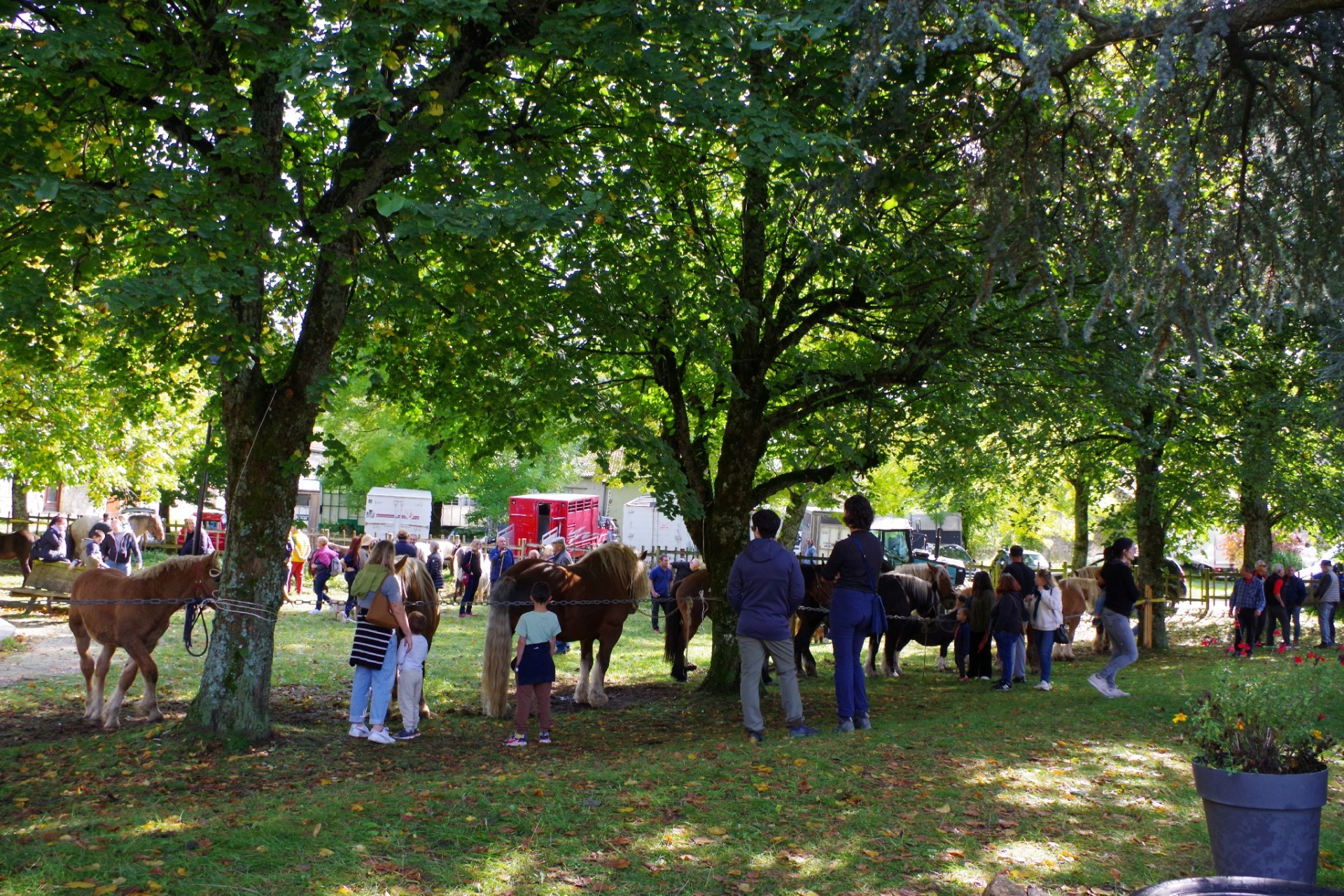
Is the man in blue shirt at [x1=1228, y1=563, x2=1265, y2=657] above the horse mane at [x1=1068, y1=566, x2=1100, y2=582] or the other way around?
the other way around

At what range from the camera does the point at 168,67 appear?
7.71m

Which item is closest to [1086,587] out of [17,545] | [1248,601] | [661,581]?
[1248,601]

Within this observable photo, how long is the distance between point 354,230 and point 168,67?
1.81 m

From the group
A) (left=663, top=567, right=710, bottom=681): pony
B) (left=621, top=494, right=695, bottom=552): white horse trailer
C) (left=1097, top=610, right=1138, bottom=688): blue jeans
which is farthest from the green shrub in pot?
(left=621, top=494, right=695, bottom=552): white horse trailer

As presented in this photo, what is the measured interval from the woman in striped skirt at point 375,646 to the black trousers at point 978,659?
8656 mm

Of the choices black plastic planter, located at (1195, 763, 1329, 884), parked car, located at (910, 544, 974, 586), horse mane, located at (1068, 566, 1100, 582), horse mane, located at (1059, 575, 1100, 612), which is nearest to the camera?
black plastic planter, located at (1195, 763, 1329, 884)

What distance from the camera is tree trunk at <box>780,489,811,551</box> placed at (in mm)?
17019

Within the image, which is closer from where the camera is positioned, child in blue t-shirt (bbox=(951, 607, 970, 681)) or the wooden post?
child in blue t-shirt (bbox=(951, 607, 970, 681))

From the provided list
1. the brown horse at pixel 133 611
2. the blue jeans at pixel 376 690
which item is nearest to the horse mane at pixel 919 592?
the blue jeans at pixel 376 690

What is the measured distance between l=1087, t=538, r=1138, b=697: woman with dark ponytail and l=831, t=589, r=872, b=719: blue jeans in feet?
12.8

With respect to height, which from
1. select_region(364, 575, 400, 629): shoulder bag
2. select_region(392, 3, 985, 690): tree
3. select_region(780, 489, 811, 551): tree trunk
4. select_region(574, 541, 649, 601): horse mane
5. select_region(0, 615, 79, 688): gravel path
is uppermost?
select_region(392, 3, 985, 690): tree

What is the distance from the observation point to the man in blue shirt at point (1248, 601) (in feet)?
60.9

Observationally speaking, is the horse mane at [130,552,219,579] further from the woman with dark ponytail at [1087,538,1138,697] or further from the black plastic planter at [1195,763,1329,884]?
the woman with dark ponytail at [1087,538,1138,697]

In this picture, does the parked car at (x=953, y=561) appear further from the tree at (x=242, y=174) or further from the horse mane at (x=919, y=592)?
the tree at (x=242, y=174)
